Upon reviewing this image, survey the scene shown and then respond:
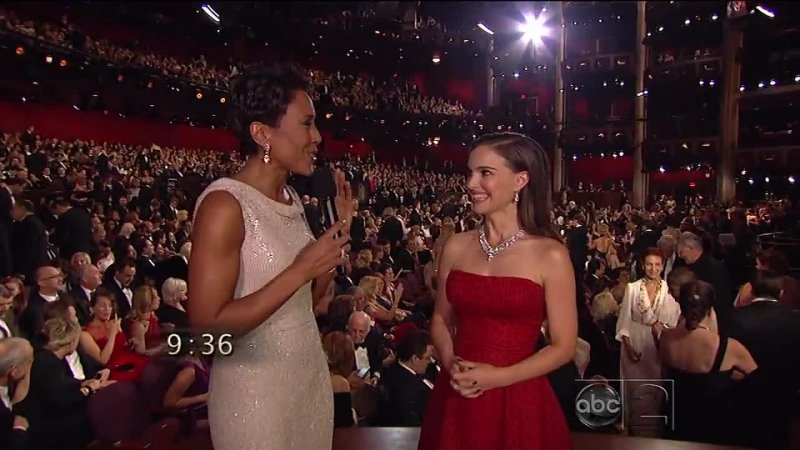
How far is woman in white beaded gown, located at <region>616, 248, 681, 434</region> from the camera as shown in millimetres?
4578

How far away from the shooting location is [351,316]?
4645 mm

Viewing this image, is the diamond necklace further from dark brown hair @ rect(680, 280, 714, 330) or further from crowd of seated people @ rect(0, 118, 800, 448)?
dark brown hair @ rect(680, 280, 714, 330)

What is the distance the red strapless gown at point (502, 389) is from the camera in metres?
1.95

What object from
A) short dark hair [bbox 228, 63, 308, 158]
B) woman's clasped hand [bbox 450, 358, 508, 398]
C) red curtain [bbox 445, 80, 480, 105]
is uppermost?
red curtain [bbox 445, 80, 480, 105]

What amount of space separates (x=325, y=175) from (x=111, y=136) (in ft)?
47.4

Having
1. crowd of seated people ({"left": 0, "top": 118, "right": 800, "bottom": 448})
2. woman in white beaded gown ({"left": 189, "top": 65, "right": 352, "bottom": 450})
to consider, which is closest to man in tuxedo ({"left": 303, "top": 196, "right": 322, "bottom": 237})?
crowd of seated people ({"left": 0, "top": 118, "right": 800, "bottom": 448})

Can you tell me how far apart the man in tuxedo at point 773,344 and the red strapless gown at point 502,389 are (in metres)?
2.12

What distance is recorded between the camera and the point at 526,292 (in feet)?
6.37

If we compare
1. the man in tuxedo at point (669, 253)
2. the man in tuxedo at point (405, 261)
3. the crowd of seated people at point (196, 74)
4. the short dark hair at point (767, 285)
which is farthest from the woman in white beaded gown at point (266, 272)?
the crowd of seated people at point (196, 74)

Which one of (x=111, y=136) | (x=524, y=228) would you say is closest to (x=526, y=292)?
(x=524, y=228)

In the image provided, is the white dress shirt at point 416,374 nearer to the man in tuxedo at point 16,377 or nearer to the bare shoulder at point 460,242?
the man in tuxedo at point 16,377

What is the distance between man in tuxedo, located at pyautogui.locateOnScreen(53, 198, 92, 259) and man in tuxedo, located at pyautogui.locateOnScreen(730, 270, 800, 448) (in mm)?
4876

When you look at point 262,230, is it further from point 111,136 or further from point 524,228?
point 111,136

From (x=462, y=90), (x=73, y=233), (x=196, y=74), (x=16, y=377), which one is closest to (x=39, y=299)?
(x=16, y=377)
